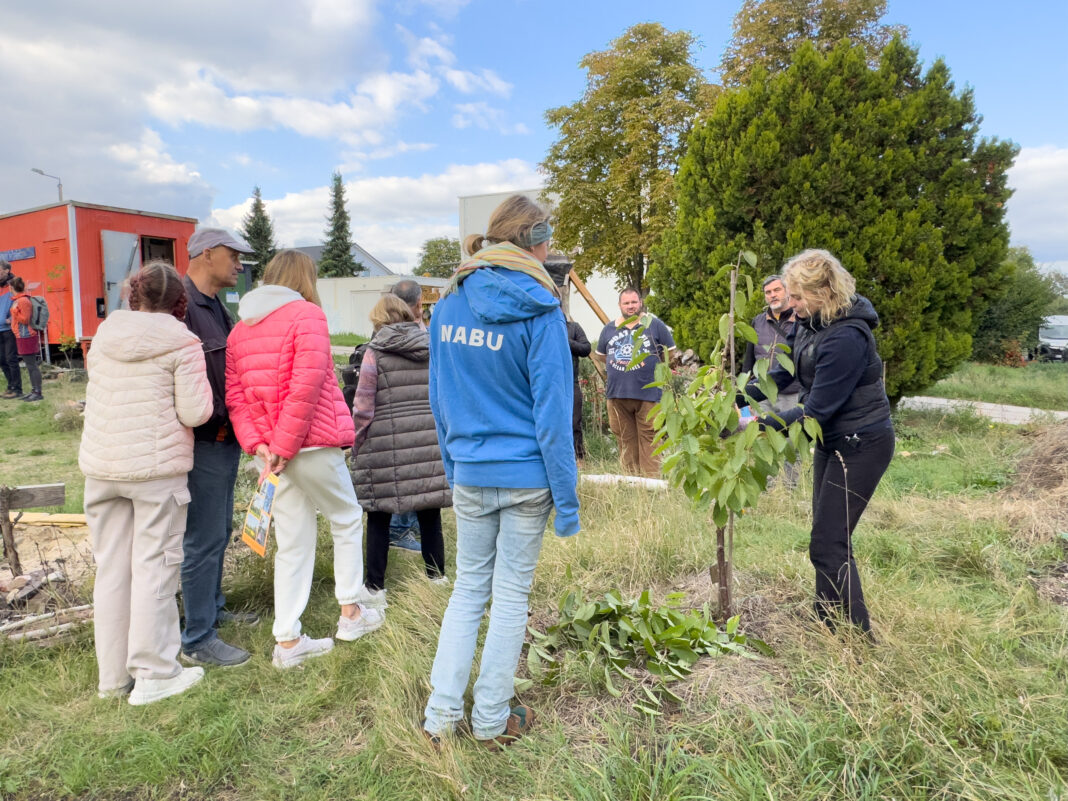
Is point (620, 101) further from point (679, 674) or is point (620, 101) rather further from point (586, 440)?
point (679, 674)

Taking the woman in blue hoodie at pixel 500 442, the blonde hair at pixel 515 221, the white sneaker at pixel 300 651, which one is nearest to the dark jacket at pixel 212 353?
the white sneaker at pixel 300 651

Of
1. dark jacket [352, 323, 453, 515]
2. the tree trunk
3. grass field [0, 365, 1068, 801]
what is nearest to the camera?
grass field [0, 365, 1068, 801]

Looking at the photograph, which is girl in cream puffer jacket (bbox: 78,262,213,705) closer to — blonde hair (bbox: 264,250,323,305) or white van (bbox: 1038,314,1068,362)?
blonde hair (bbox: 264,250,323,305)

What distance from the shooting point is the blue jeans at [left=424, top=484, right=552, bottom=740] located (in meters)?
2.29

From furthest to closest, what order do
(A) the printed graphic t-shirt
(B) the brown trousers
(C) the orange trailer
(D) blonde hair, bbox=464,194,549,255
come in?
(C) the orange trailer, (B) the brown trousers, (A) the printed graphic t-shirt, (D) blonde hair, bbox=464,194,549,255

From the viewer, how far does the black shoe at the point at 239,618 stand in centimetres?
362

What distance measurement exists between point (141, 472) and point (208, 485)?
1.44 ft

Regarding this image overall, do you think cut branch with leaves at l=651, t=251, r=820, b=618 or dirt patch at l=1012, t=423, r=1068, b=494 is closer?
cut branch with leaves at l=651, t=251, r=820, b=618

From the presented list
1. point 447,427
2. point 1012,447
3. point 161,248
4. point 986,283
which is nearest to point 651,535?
point 447,427

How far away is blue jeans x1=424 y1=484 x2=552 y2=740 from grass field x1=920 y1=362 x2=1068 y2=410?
37.8 ft

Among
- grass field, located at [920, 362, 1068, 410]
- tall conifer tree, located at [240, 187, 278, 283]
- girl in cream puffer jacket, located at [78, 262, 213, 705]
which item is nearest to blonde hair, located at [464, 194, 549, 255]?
girl in cream puffer jacket, located at [78, 262, 213, 705]

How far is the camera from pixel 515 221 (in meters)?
2.37

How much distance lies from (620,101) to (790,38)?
5190mm

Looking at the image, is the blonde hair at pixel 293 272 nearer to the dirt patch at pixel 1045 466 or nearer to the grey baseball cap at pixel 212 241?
the grey baseball cap at pixel 212 241
